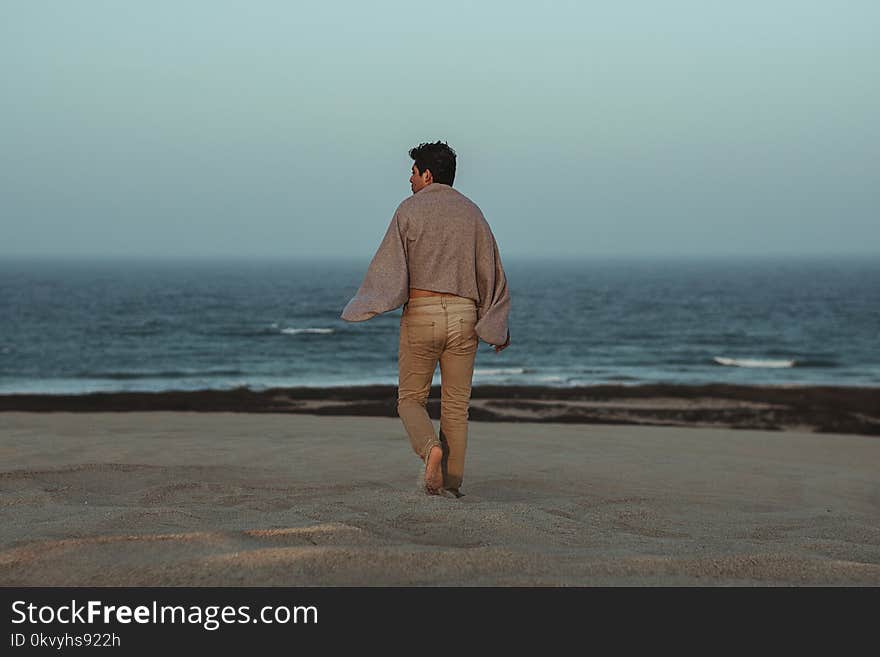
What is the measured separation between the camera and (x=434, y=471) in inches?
196

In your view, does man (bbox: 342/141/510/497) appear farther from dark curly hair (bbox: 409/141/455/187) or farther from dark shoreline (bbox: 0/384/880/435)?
dark shoreline (bbox: 0/384/880/435)

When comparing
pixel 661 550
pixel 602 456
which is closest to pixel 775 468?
pixel 602 456

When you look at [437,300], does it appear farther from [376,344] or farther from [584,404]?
[376,344]

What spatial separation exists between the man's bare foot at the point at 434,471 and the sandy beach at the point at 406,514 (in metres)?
0.10

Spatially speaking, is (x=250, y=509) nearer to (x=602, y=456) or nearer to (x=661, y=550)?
(x=661, y=550)

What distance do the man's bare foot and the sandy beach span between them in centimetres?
10

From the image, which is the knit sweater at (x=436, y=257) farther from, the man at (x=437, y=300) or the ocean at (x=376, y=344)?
the ocean at (x=376, y=344)

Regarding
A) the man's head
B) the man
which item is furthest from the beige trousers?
the man's head

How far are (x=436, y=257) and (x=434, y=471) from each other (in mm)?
1079

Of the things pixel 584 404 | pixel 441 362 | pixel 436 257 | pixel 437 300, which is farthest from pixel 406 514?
pixel 584 404

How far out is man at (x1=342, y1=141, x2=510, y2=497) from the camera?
5043 mm

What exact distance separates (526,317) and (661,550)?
47596 mm

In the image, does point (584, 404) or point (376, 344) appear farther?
point (376, 344)
